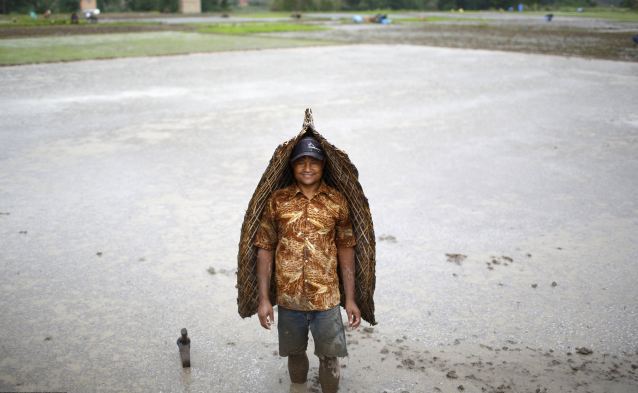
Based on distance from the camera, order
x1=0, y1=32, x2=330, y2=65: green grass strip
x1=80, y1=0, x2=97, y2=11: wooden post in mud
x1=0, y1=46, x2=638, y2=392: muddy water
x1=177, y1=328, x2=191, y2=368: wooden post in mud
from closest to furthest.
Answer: x1=177, y1=328, x2=191, y2=368: wooden post in mud, x1=0, y1=46, x2=638, y2=392: muddy water, x1=0, y1=32, x2=330, y2=65: green grass strip, x1=80, y1=0, x2=97, y2=11: wooden post in mud

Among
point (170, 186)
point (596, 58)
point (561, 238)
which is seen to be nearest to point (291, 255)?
point (561, 238)

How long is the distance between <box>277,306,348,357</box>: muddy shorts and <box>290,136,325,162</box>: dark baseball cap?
75 centimetres

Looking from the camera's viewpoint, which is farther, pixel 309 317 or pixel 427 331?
pixel 427 331

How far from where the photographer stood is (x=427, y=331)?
3746 millimetres

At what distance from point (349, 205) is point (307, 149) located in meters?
0.40

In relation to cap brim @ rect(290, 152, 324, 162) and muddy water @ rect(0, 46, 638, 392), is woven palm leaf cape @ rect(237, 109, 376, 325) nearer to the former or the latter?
cap brim @ rect(290, 152, 324, 162)

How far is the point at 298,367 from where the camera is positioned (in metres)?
Answer: 3.10

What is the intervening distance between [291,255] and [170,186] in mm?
4136

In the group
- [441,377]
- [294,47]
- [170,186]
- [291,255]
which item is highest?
[294,47]

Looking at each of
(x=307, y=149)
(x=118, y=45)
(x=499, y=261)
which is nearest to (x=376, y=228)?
(x=499, y=261)

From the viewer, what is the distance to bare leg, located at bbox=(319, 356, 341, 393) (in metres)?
2.93

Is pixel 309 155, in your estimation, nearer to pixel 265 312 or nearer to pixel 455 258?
pixel 265 312

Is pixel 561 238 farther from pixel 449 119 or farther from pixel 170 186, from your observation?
pixel 449 119

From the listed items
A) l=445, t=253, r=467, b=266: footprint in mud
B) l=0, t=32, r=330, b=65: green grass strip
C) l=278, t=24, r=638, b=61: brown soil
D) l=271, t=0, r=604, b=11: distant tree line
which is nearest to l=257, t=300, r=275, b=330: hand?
l=445, t=253, r=467, b=266: footprint in mud
